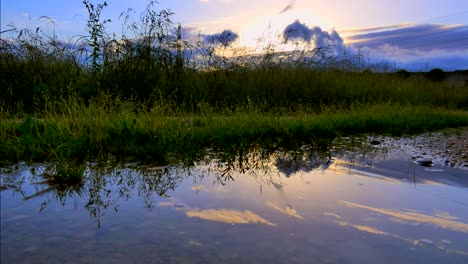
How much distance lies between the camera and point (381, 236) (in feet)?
7.06

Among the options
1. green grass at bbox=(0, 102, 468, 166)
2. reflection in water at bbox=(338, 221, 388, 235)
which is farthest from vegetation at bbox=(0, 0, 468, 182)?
reflection in water at bbox=(338, 221, 388, 235)

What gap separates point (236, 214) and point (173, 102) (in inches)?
179

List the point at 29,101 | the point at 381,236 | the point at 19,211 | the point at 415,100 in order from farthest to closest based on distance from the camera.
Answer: the point at 415,100 → the point at 29,101 → the point at 19,211 → the point at 381,236

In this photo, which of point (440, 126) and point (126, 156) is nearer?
point (126, 156)

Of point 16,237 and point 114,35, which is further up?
point 114,35

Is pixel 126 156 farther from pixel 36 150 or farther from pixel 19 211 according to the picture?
pixel 19 211

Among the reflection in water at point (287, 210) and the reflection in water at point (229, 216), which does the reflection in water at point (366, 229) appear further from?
the reflection in water at point (229, 216)

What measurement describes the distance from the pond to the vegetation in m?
0.38

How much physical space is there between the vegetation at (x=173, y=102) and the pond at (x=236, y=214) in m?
0.38

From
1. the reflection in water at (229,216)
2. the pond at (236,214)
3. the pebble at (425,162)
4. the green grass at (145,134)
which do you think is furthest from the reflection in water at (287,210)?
the pebble at (425,162)

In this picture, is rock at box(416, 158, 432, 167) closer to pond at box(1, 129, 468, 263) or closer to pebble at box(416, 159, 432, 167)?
pebble at box(416, 159, 432, 167)

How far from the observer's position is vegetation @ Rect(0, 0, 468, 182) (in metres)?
3.95

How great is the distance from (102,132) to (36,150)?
65 centimetres

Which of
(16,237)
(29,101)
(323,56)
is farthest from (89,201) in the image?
(323,56)
